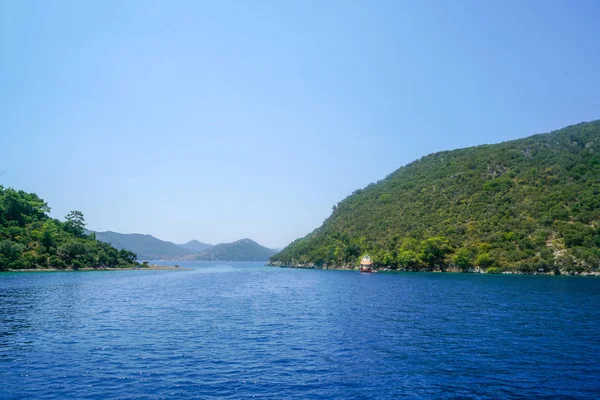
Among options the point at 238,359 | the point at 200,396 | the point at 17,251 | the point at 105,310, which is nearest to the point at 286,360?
the point at 238,359

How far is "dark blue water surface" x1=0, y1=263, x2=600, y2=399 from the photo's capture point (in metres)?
22.5

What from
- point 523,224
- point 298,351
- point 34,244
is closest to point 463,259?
point 523,224

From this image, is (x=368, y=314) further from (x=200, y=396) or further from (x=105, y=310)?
(x=105, y=310)

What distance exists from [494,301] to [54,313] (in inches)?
2636

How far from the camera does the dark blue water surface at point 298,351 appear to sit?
73.7ft

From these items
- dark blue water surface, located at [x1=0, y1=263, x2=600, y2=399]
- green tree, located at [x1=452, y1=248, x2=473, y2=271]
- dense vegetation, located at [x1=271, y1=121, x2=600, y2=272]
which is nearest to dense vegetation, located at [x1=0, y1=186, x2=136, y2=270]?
dark blue water surface, located at [x1=0, y1=263, x2=600, y2=399]

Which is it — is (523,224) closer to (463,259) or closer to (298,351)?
(463,259)

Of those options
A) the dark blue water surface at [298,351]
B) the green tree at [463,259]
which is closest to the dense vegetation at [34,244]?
the dark blue water surface at [298,351]

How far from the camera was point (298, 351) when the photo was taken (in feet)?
101

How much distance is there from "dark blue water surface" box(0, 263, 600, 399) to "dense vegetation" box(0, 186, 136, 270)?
114 m

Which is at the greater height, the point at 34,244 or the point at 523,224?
the point at 523,224

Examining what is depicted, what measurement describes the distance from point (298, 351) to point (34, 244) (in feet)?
592

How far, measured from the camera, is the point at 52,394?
2097cm

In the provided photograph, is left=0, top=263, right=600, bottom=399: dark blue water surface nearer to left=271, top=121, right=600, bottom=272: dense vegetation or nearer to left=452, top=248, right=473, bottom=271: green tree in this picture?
left=271, top=121, right=600, bottom=272: dense vegetation
